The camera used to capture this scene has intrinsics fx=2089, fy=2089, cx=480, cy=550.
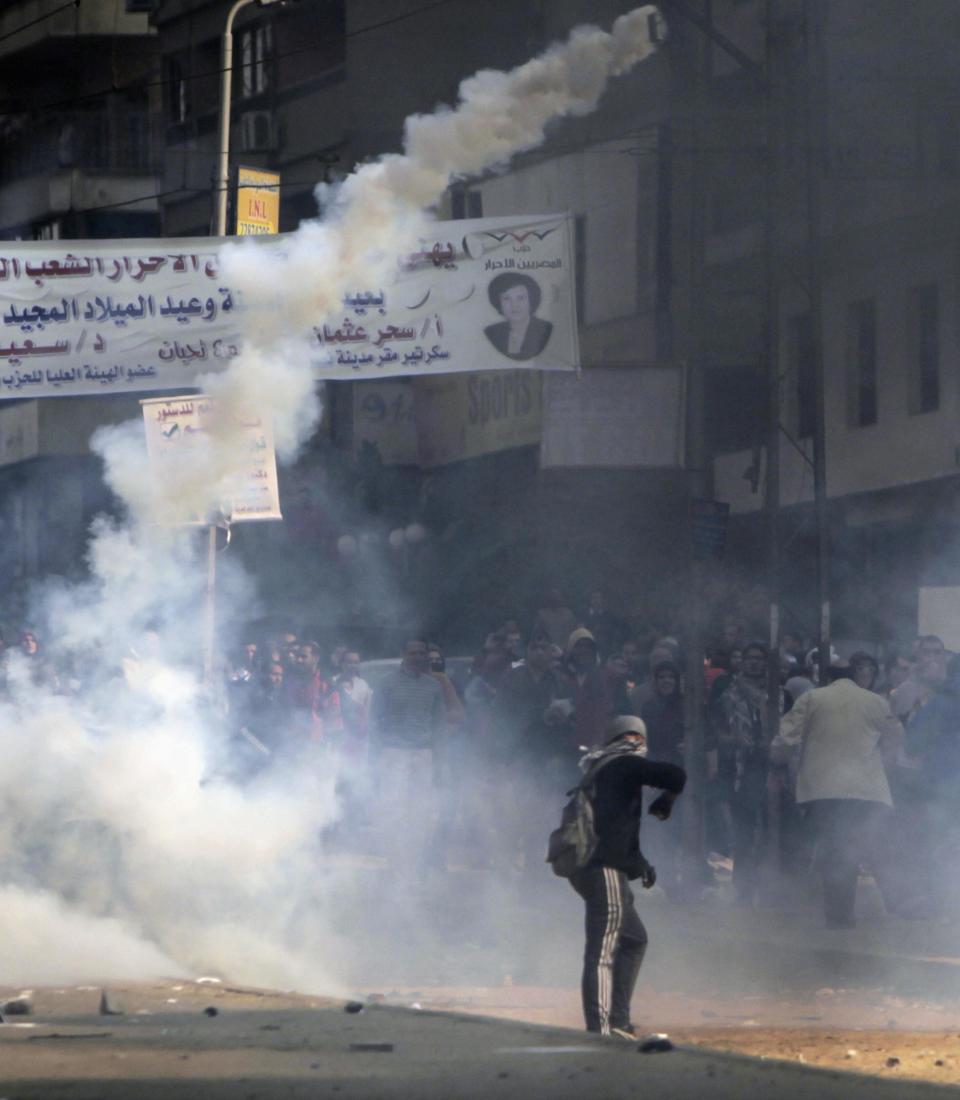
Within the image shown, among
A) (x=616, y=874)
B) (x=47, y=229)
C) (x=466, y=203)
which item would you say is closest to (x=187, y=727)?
(x=616, y=874)

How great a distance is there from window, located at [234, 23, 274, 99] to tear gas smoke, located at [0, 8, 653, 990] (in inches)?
656

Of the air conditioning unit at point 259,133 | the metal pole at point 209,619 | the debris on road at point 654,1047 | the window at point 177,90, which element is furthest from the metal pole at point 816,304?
the window at point 177,90

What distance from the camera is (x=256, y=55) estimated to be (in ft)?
103

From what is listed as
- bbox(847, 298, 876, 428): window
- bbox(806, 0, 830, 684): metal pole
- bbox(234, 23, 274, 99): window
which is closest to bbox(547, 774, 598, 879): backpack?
bbox(806, 0, 830, 684): metal pole

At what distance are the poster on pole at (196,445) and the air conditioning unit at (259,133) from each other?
57.0ft

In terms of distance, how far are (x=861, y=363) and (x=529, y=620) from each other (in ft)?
15.8

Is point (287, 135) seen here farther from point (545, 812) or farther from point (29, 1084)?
point (29, 1084)

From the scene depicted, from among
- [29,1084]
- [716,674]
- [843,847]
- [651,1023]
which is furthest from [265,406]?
[29,1084]

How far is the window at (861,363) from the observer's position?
71.8ft

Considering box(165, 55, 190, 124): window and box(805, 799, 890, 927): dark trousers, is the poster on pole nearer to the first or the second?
box(805, 799, 890, 927): dark trousers

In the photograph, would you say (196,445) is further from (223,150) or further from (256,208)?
(256,208)

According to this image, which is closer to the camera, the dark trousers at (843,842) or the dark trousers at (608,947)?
the dark trousers at (608,947)

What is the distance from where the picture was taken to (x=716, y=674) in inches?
596

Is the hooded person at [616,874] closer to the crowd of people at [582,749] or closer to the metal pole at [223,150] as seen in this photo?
the crowd of people at [582,749]
